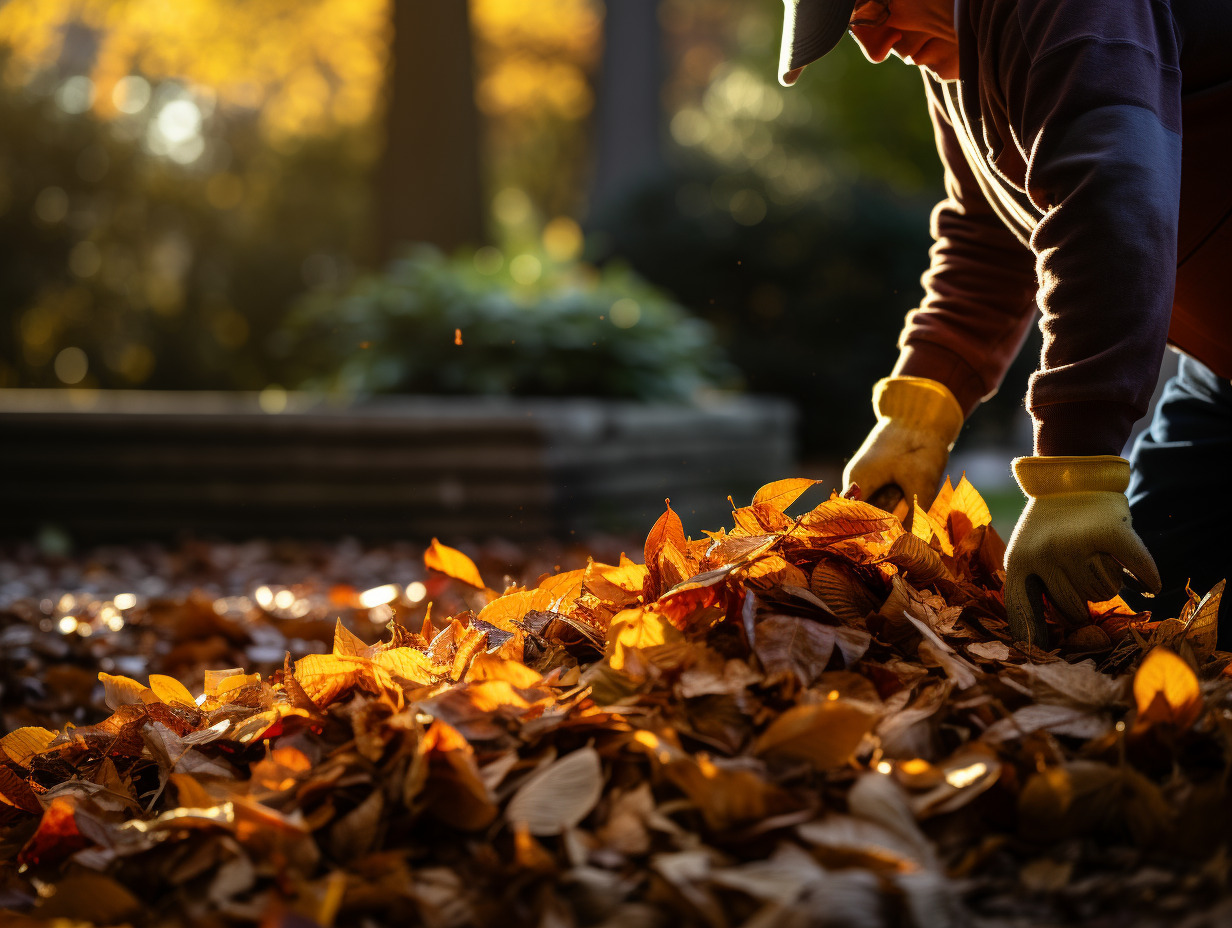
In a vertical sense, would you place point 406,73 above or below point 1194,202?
above

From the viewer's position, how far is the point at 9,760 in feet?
4.99

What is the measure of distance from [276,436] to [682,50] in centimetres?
2379

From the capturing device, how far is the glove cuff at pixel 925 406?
Answer: 75.2 inches

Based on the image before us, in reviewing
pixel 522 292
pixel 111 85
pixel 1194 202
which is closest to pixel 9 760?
pixel 1194 202

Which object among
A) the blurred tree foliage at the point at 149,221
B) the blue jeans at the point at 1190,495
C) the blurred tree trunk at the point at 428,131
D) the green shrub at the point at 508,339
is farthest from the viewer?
the blurred tree foliage at the point at 149,221

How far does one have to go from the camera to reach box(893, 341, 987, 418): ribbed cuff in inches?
77.6

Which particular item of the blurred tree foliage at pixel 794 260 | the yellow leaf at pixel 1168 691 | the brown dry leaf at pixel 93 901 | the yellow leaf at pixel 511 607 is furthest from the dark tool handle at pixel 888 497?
the blurred tree foliage at pixel 794 260

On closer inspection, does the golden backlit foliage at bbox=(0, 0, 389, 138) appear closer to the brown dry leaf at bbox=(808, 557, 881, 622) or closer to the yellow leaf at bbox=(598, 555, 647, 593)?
the yellow leaf at bbox=(598, 555, 647, 593)

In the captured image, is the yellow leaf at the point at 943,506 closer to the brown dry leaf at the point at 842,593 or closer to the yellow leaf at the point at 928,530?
the yellow leaf at the point at 928,530

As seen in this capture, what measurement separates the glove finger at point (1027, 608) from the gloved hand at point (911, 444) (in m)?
0.51

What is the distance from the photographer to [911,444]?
1899 mm

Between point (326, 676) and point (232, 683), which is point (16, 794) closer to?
point (232, 683)

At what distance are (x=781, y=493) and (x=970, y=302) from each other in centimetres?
68

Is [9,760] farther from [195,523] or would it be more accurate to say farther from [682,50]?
[682,50]
